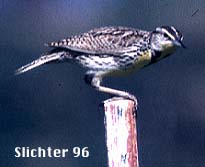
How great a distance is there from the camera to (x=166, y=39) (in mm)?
5555

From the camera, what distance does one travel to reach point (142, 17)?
554 cm

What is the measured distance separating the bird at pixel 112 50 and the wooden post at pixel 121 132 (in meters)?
0.04

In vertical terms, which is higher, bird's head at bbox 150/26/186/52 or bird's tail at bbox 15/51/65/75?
bird's head at bbox 150/26/186/52

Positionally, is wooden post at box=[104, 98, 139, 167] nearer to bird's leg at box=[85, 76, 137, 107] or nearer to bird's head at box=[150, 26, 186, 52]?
bird's leg at box=[85, 76, 137, 107]

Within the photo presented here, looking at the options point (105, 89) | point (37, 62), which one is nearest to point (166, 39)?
point (105, 89)

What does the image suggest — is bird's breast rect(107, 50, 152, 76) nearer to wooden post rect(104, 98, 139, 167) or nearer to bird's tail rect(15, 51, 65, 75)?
wooden post rect(104, 98, 139, 167)

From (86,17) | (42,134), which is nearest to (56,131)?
(42,134)

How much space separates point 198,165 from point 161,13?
55 cm

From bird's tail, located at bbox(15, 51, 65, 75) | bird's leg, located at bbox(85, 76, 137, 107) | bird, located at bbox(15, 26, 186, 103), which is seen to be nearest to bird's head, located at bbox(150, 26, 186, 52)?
bird, located at bbox(15, 26, 186, 103)

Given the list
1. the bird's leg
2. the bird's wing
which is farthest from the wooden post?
the bird's wing

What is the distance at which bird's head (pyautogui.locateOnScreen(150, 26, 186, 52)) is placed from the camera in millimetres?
5527

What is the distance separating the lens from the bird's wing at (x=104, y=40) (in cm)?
554

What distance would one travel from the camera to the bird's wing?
5543 millimetres

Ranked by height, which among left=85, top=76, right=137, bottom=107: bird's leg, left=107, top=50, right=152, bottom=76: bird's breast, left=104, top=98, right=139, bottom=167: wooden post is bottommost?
left=104, top=98, right=139, bottom=167: wooden post
